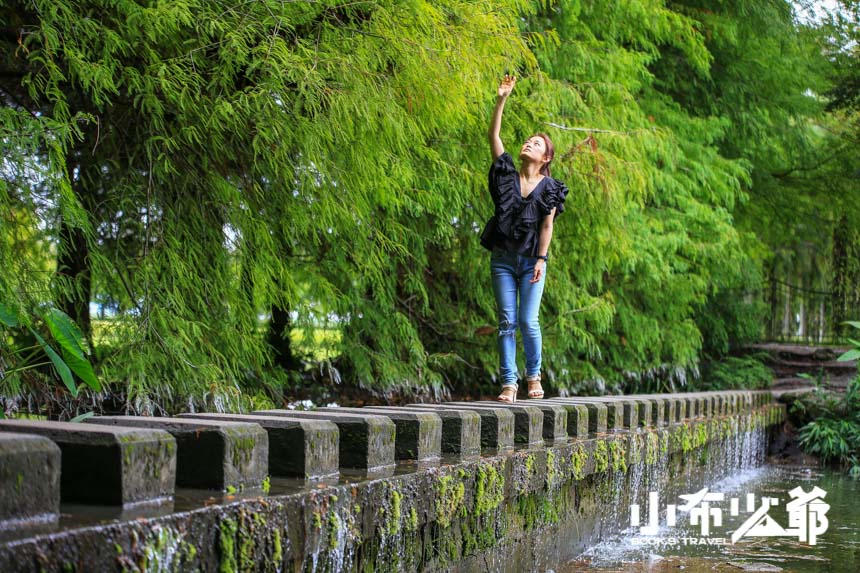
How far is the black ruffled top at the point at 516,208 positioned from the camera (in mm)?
6133

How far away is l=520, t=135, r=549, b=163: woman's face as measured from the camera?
6.16 metres

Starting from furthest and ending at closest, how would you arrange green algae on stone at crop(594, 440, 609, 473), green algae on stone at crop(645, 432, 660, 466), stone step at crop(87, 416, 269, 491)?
green algae on stone at crop(645, 432, 660, 466) → green algae on stone at crop(594, 440, 609, 473) → stone step at crop(87, 416, 269, 491)

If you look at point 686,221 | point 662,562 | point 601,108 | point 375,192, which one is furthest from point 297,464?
point 686,221

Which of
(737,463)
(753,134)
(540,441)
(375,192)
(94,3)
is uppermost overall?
(753,134)

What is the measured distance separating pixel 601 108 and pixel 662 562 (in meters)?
5.85

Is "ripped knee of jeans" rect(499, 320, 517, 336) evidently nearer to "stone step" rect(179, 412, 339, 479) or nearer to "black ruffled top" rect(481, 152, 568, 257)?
"black ruffled top" rect(481, 152, 568, 257)

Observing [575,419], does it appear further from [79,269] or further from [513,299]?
[79,269]

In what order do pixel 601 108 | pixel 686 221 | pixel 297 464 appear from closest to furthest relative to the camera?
1. pixel 297 464
2. pixel 601 108
3. pixel 686 221

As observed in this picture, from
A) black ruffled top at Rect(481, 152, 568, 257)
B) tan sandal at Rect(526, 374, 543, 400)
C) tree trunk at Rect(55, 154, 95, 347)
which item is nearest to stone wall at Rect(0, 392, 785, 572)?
tan sandal at Rect(526, 374, 543, 400)

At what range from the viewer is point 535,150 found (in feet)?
20.3

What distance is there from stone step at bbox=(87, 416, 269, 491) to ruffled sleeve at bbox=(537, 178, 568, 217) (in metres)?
3.54

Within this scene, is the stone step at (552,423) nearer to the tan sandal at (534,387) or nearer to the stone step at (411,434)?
the tan sandal at (534,387)

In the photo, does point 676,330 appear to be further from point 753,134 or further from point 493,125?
point 493,125

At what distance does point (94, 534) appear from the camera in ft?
6.84
